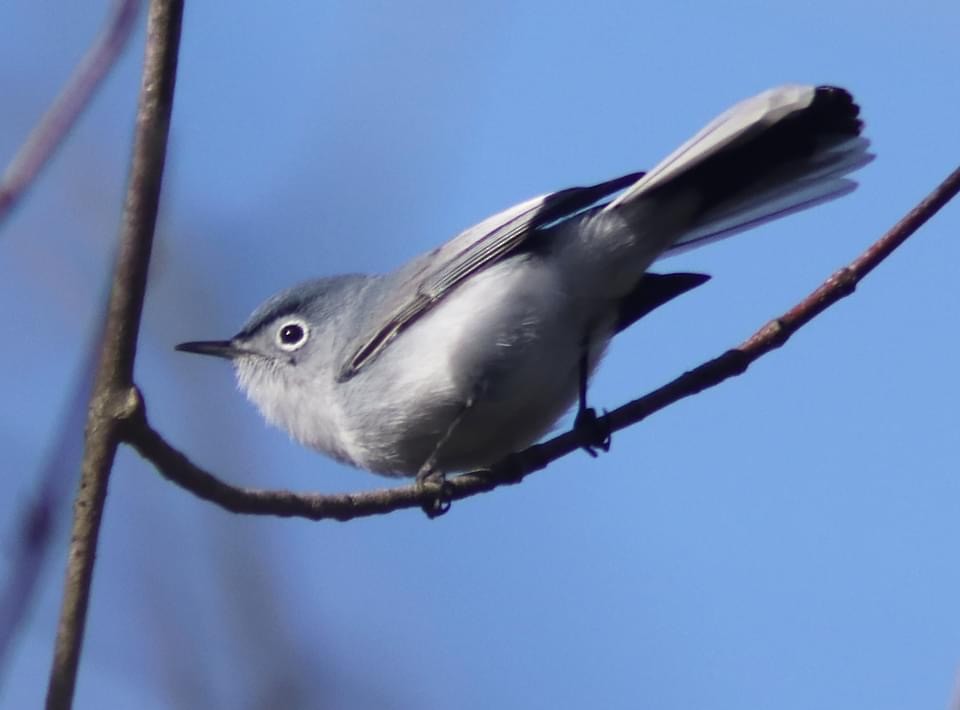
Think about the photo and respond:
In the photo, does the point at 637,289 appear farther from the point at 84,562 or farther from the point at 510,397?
the point at 84,562

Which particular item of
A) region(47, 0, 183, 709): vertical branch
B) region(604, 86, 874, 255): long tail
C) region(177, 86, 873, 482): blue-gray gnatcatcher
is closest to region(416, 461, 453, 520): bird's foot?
region(177, 86, 873, 482): blue-gray gnatcatcher

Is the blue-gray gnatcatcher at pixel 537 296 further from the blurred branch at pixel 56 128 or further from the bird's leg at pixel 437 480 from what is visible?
the blurred branch at pixel 56 128

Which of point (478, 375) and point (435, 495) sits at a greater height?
point (478, 375)

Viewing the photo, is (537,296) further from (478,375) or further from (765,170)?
(765,170)

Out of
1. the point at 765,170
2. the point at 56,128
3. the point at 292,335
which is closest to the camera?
the point at 56,128

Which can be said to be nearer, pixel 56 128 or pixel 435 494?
pixel 56 128

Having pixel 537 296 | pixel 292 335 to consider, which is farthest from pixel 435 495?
pixel 292 335
